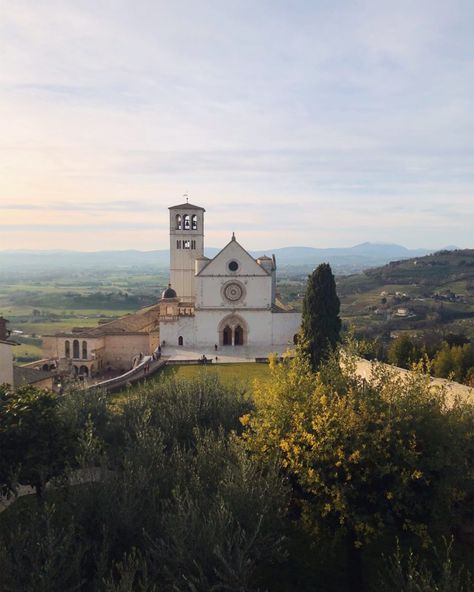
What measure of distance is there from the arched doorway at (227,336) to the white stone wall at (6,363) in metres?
21.0

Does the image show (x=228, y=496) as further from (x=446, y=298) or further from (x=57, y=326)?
(x=57, y=326)

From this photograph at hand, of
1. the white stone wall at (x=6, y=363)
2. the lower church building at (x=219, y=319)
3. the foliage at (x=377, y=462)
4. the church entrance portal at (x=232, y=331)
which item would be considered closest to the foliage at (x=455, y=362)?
the foliage at (x=377, y=462)

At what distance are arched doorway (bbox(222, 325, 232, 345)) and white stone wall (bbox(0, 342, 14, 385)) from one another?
20980mm

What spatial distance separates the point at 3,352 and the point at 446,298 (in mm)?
81965

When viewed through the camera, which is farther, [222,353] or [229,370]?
[222,353]

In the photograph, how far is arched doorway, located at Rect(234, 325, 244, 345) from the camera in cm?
4534

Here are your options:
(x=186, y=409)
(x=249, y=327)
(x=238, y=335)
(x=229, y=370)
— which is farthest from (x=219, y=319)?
(x=186, y=409)

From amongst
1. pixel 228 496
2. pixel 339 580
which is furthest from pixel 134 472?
pixel 339 580

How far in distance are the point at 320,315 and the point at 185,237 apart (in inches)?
881

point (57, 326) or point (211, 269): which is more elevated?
point (211, 269)

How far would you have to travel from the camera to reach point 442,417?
1222cm

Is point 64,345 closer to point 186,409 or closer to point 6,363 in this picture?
point 6,363

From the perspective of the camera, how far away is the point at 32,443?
1341 cm

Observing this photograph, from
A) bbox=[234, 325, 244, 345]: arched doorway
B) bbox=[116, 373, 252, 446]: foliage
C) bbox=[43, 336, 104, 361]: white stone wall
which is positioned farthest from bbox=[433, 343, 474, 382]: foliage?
bbox=[43, 336, 104, 361]: white stone wall
